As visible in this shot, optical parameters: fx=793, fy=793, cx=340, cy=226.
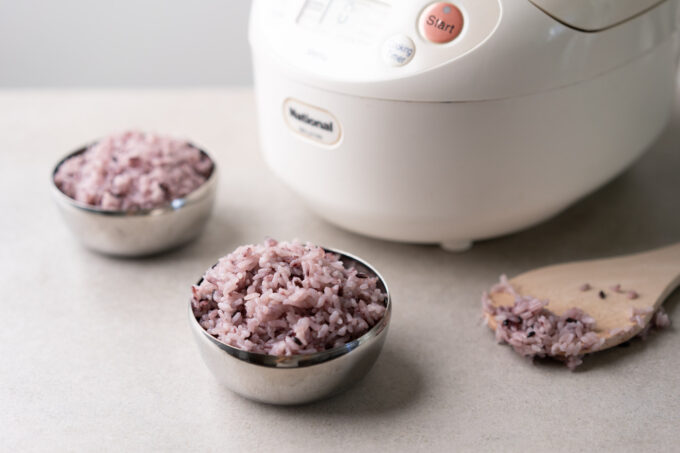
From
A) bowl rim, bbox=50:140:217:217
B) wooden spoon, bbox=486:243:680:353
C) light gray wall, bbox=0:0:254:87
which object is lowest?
light gray wall, bbox=0:0:254:87

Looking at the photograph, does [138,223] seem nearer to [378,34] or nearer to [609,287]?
[378,34]

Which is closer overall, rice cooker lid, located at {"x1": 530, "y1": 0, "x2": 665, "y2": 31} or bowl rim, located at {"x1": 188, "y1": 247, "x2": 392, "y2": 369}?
bowl rim, located at {"x1": 188, "y1": 247, "x2": 392, "y2": 369}

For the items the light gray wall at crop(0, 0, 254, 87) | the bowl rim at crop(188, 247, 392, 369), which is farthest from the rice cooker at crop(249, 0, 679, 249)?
the light gray wall at crop(0, 0, 254, 87)

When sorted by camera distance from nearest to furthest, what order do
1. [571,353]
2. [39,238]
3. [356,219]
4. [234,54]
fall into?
[571,353] < [356,219] < [39,238] < [234,54]

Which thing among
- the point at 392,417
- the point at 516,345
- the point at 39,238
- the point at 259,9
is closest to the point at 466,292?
the point at 516,345

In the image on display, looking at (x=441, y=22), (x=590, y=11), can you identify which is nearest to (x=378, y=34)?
(x=441, y=22)

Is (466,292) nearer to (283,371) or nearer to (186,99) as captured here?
(283,371)

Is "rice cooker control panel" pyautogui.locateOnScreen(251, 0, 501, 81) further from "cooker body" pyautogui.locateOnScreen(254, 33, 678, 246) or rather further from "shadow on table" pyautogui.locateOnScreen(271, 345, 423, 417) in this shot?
"shadow on table" pyautogui.locateOnScreen(271, 345, 423, 417)
